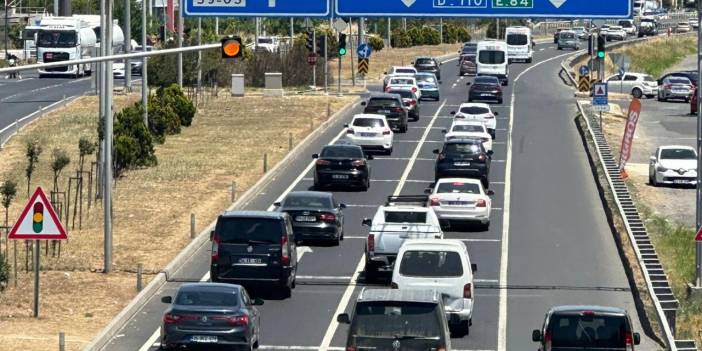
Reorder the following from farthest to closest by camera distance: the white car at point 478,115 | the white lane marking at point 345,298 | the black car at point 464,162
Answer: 1. the white car at point 478,115
2. the black car at point 464,162
3. the white lane marking at point 345,298

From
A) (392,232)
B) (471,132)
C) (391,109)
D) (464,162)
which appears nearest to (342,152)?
(464,162)

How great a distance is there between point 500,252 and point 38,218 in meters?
14.3

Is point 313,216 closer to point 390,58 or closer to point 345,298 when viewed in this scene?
point 345,298

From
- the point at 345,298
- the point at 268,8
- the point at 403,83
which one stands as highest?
the point at 268,8

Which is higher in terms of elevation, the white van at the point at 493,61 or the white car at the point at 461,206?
the white van at the point at 493,61

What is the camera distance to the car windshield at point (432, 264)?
2966 centimetres

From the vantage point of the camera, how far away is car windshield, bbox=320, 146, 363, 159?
160 ft

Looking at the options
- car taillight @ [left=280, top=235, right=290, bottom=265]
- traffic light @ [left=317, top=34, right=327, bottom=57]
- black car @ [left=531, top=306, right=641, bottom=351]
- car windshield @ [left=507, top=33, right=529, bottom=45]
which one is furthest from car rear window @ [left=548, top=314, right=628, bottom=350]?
car windshield @ [left=507, top=33, right=529, bottom=45]

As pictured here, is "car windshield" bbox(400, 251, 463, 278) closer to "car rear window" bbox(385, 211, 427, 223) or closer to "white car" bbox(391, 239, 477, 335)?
"white car" bbox(391, 239, 477, 335)

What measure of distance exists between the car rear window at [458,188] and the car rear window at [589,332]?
18.6 metres

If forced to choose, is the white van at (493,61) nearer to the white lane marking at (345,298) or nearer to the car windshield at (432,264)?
the white lane marking at (345,298)

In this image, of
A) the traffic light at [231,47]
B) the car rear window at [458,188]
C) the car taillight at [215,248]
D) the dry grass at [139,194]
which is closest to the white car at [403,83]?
the dry grass at [139,194]

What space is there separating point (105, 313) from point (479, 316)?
24.1 feet

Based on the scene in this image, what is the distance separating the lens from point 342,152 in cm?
4916
